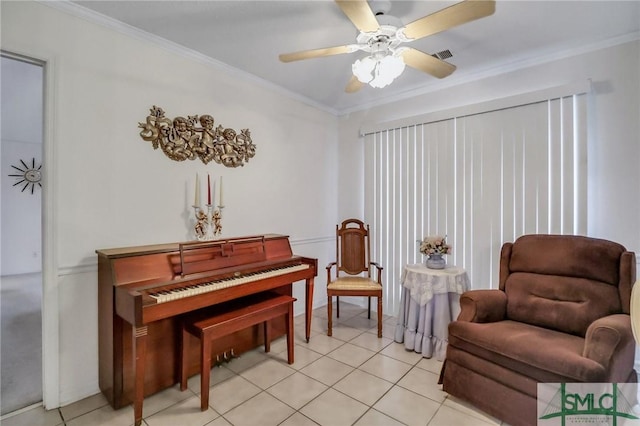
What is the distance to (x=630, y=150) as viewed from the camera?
2.28 m

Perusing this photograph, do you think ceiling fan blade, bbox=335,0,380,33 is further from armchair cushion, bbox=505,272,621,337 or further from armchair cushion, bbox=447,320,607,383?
armchair cushion, bbox=505,272,621,337

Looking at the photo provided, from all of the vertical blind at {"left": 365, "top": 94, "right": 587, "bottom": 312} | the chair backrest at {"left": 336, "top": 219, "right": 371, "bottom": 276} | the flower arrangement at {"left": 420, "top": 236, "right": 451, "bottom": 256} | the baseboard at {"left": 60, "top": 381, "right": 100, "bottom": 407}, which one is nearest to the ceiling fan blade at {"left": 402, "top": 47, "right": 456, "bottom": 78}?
the vertical blind at {"left": 365, "top": 94, "right": 587, "bottom": 312}

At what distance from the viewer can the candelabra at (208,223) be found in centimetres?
250

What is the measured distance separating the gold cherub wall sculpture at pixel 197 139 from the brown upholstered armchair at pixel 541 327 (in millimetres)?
2378

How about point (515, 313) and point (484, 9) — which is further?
point (515, 313)

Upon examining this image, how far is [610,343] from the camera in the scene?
153cm

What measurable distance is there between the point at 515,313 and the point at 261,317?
1.91 m

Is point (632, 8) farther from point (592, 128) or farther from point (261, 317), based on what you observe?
point (261, 317)

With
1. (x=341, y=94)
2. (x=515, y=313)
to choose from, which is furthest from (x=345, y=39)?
(x=515, y=313)

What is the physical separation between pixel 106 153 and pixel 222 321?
1.47 m

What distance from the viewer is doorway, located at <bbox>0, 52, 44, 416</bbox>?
7.15ft

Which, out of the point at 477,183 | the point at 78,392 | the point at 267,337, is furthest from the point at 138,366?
the point at 477,183

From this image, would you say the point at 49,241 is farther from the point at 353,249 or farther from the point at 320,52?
the point at 353,249

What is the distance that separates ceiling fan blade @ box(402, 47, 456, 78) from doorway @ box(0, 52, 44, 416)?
2399mm
